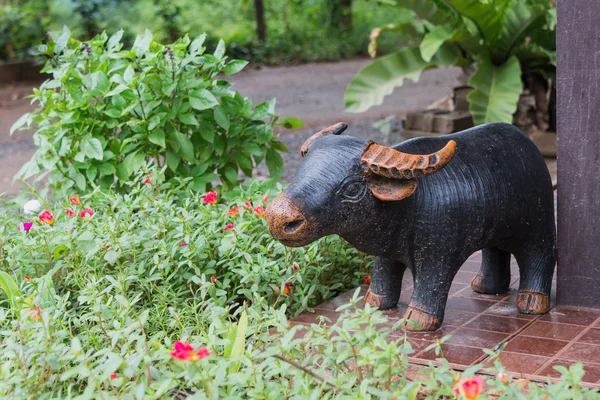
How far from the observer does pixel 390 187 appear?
314 cm

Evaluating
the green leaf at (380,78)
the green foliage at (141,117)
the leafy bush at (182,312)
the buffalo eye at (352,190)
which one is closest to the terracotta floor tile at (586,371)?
the leafy bush at (182,312)

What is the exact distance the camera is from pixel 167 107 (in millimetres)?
4926

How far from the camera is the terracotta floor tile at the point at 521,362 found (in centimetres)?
302

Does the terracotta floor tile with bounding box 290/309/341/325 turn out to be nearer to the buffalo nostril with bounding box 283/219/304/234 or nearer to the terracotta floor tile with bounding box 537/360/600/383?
the buffalo nostril with bounding box 283/219/304/234

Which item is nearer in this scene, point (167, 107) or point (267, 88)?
point (167, 107)

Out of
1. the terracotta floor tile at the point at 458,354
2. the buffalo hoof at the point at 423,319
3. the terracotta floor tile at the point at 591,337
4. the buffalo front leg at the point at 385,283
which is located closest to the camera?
the terracotta floor tile at the point at 458,354

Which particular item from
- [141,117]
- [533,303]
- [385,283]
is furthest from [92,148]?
[533,303]

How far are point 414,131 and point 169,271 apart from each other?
15.1 ft

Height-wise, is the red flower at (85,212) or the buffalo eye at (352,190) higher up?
the buffalo eye at (352,190)

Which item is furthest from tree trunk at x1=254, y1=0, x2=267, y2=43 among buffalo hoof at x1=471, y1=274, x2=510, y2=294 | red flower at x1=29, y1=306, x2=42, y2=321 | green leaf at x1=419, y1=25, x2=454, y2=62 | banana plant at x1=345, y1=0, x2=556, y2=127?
red flower at x1=29, y1=306, x2=42, y2=321

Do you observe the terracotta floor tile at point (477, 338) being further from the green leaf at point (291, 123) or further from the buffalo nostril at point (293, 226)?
the green leaf at point (291, 123)

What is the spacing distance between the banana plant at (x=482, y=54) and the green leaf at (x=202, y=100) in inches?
122

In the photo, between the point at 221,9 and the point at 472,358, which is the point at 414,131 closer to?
the point at 472,358

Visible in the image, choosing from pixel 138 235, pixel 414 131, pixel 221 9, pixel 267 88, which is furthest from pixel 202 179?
pixel 221 9
